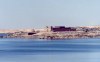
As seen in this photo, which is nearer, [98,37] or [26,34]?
[98,37]

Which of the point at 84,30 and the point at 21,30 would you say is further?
the point at 21,30

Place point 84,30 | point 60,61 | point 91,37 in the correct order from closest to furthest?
point 60,61 < point 91,37 < point 84,30

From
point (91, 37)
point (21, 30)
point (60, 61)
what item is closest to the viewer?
point (60, 61)

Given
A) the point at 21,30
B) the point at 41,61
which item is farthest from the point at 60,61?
the point at 21,30

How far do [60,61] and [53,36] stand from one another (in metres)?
63.2

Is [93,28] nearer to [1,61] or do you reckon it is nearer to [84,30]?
[84,30]

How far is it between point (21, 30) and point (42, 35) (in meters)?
17.7

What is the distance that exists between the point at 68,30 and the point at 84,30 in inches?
218

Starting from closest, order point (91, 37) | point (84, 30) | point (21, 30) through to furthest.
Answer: point (91, 37) → point (84, 30) → point (21, 30)

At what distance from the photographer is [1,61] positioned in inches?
1401

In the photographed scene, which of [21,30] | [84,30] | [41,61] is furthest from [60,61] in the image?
[21,30]

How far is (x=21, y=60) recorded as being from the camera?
119 ft

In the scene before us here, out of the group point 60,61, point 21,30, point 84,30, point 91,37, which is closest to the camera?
point 60,61

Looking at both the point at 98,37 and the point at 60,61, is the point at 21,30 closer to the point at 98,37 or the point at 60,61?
the point at 98,37
